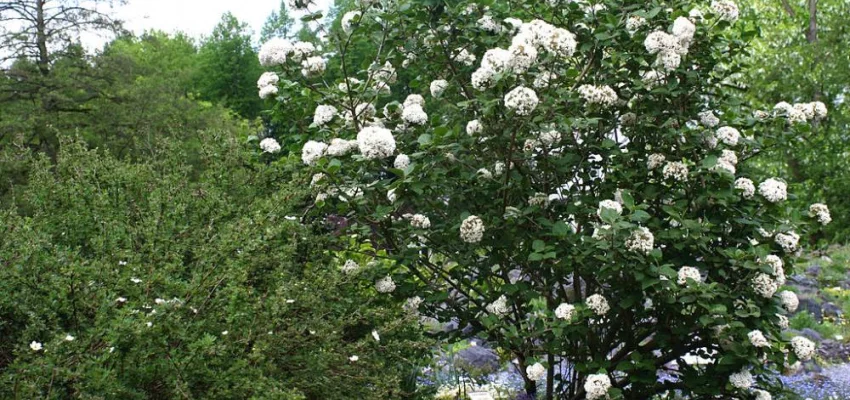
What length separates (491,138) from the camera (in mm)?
3330

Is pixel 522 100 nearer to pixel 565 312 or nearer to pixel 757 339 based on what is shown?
pixel 565 312

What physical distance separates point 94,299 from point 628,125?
234 centimetres

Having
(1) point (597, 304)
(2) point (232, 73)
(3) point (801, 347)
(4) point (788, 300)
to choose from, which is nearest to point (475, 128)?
(1) point (597, 304)

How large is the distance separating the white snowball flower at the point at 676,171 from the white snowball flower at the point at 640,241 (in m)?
0.36

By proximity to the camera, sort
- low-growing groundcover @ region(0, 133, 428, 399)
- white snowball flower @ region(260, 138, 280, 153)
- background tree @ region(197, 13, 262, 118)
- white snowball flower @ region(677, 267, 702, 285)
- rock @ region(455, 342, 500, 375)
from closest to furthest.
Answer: low-growing groundcover @ region(0, 133, 428, 399) < white snowball flower @ region(677, 267, 702, 285) < white snowball flower @ region(260, 138, 280, 153) < rock @ region(455, 342, 500, 375) < background tree @ region(197, 13, 262, 118)

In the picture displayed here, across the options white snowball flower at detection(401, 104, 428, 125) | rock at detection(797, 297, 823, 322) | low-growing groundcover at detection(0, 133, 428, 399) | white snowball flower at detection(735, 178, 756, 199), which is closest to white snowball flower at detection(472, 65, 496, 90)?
white snowball flower at detection(401, 104, 428, 125)

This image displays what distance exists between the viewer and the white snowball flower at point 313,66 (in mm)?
3822

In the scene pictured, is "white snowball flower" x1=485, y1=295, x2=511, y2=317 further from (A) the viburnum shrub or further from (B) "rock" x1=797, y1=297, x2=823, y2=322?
(B) "rock" x1=797, y1=297, x2=823, y2=322

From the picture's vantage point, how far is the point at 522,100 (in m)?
2.98

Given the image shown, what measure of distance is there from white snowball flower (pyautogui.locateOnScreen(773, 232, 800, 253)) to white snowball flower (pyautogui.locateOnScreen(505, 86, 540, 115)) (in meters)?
1.26

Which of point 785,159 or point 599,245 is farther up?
point 785,159

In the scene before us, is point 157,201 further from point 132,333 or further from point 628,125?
point 628,125

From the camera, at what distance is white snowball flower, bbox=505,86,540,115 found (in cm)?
297

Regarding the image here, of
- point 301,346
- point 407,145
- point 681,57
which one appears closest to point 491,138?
point 407,145
